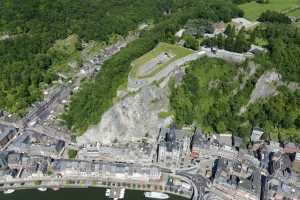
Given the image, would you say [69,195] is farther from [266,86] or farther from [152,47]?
[266,86]

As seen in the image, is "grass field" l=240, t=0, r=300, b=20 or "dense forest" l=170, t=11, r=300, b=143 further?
"grass field" l=240, t=0, r=300, b=20

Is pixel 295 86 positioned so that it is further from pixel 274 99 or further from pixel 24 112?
pixel 24 112

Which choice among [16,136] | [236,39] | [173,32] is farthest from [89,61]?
[236,39]

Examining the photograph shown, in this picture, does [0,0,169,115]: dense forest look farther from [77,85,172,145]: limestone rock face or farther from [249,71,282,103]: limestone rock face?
[249,71,282,103]: limestone rock face

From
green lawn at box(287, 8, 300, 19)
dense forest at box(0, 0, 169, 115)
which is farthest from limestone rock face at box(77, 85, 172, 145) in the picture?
green lawn at box(287, 8, 300, 19)

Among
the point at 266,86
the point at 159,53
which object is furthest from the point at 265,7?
the point at 159,53

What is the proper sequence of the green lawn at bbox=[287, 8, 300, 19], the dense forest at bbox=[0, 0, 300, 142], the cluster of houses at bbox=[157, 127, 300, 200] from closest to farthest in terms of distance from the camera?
the cluster of houses at bbox=[157, 127, 300, 200] → the dense forest at bbox=[0, 0, 300, 142] → the green lawn at bbox=[287, 8, 300, 19]
